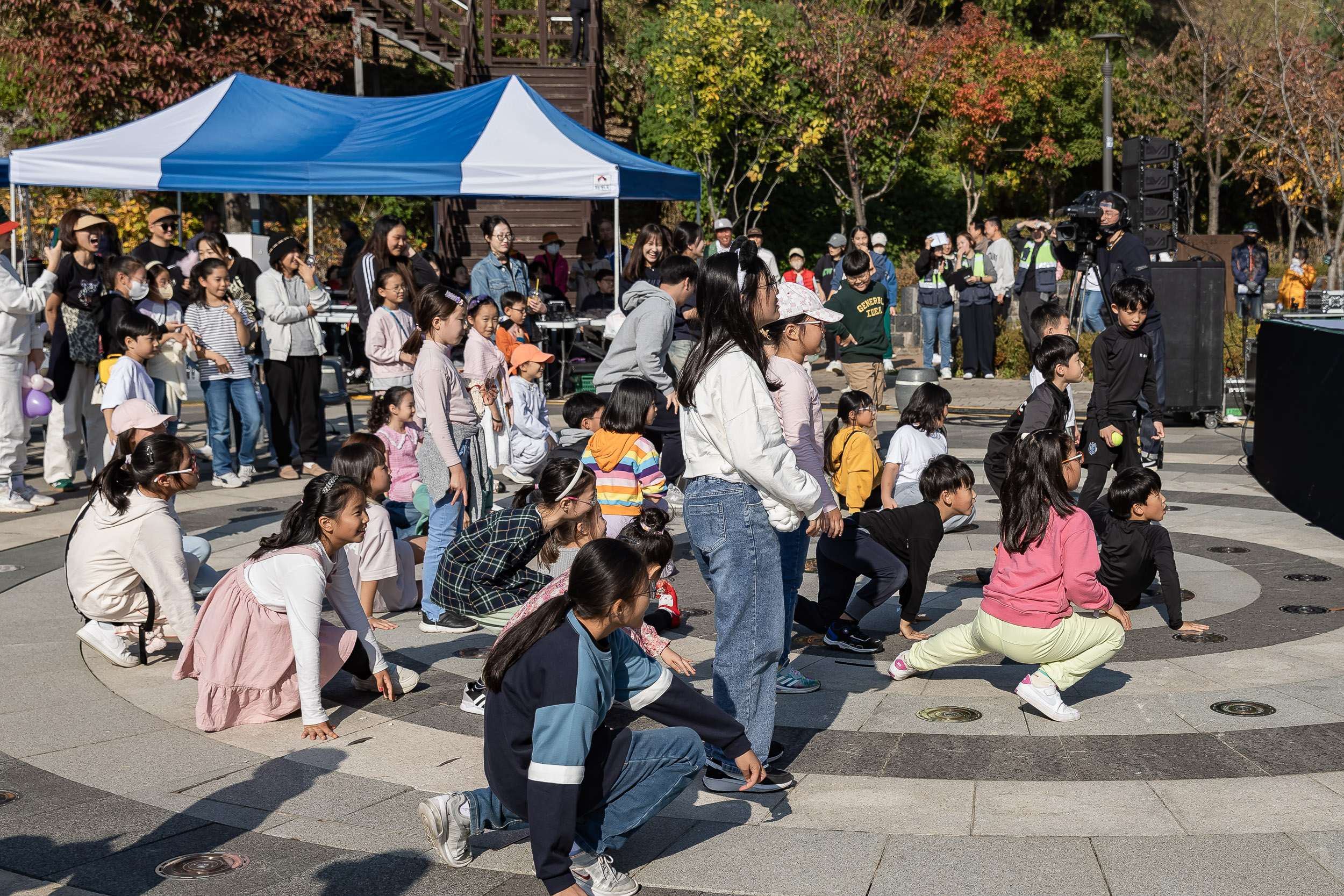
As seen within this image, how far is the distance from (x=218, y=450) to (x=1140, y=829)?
8687 mm

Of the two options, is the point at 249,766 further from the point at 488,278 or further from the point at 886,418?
the point at 886,418

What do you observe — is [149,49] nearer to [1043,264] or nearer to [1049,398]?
[1043,264]

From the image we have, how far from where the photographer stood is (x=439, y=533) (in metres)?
6.82

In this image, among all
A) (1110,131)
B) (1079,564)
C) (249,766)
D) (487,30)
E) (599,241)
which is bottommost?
(249,766)

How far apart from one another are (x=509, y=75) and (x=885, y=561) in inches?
696

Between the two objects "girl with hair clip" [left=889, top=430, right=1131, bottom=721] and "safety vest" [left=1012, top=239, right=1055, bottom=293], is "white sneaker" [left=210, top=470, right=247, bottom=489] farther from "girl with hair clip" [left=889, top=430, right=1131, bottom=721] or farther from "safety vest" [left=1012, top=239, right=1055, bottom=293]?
"safety vest" [left=1012, top=239, right=1055, bottom=293]

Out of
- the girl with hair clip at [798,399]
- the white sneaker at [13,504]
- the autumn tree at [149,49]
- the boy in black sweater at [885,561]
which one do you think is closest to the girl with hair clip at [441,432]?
the boy in black sweater at [885,561]

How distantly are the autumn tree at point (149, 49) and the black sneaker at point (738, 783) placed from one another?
2062 cm

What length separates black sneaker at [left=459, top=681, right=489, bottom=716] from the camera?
545 cm

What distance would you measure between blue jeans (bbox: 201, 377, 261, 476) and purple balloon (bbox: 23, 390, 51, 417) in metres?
1.21

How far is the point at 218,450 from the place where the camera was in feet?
35.7

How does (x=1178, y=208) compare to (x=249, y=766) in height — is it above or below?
above

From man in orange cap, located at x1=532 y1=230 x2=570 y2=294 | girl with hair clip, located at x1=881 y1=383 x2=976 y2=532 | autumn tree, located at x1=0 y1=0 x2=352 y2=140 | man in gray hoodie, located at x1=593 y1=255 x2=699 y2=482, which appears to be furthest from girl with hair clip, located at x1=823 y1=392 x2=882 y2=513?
autumn tree, located at x1=0 y1=0 x2=352 y2=140

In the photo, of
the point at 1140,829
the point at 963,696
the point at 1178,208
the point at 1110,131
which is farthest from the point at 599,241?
the point at 1140,829
